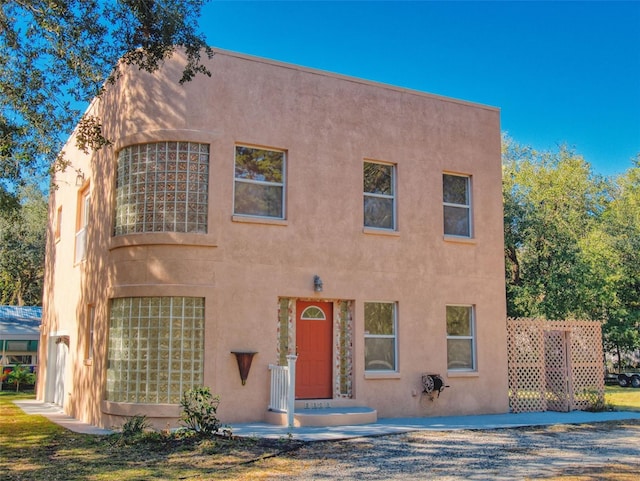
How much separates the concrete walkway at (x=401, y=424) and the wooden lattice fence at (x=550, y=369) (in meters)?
0.44

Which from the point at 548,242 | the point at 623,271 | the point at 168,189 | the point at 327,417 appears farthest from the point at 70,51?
the point at 623,271

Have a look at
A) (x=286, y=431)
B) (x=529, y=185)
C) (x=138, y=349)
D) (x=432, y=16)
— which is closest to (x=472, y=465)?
(x=286, y=431)

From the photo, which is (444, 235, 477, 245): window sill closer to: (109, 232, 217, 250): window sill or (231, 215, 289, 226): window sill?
(231, 215, 289, 226): window sill

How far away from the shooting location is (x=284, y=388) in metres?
12.3

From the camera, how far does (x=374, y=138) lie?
48.8 feet

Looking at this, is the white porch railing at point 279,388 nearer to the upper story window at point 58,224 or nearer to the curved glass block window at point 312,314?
the curved glass block window at point 312,314

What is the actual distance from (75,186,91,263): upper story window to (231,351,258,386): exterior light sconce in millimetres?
5389

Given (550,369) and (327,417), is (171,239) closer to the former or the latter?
(327,417)

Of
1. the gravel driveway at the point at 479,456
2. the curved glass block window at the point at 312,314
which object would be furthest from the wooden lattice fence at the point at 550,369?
the curved glass block window at the point at 312,314

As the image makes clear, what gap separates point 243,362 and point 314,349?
1836 mm

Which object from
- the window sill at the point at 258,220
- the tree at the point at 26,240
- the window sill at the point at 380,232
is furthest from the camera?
the tree at the point at 26,240

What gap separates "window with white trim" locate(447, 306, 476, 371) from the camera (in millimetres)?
15102

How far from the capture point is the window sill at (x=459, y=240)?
605 inches

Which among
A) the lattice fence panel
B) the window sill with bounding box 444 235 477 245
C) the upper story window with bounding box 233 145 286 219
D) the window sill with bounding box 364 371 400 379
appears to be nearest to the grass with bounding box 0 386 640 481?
the window sill with bounding box 364 371 400 379
